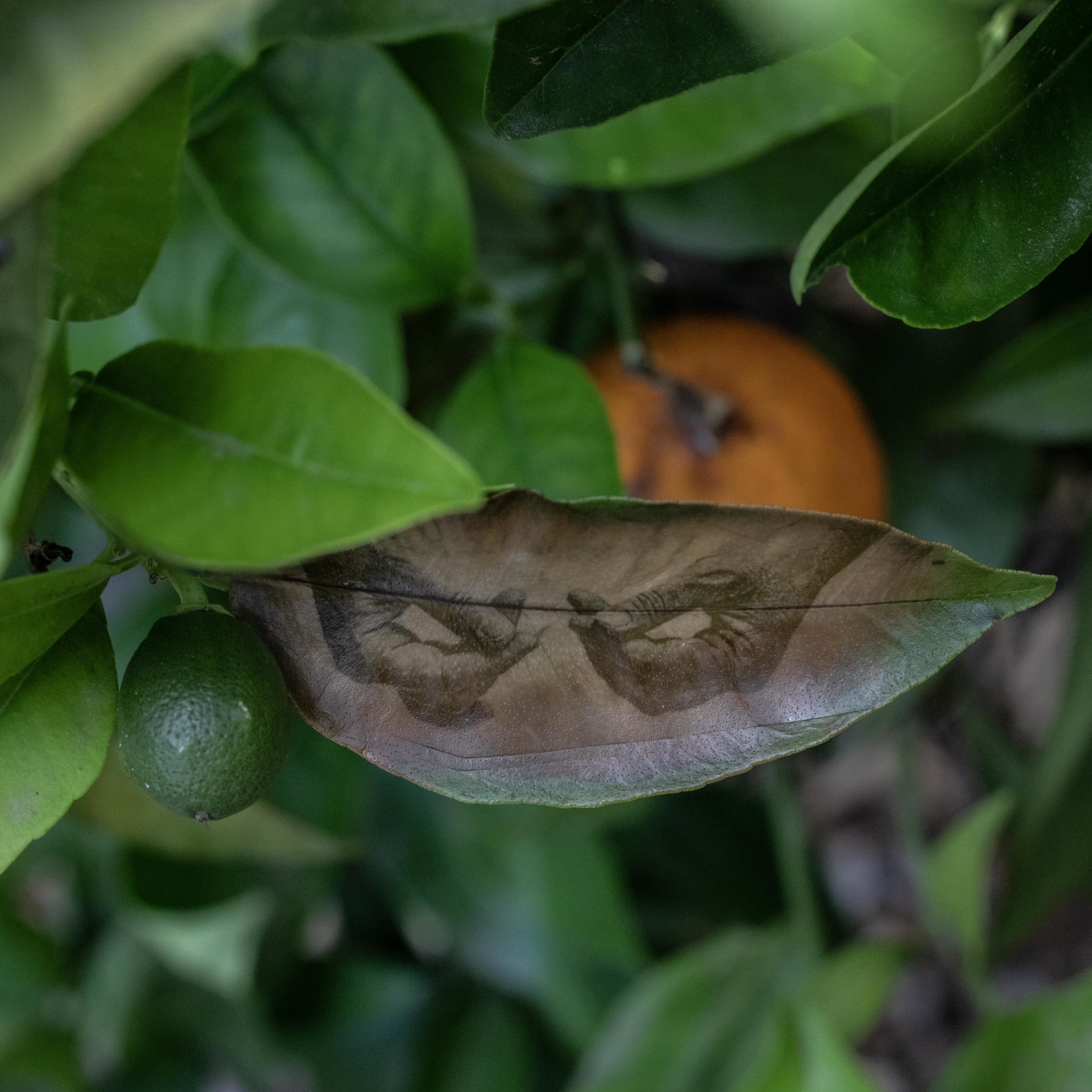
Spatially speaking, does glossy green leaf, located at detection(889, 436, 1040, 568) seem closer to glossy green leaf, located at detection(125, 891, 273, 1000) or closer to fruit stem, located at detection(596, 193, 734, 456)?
fruit stem, located at detection(596, 193, 734, 456)

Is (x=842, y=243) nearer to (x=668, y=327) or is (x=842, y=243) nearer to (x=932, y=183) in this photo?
(x=932, y=183)

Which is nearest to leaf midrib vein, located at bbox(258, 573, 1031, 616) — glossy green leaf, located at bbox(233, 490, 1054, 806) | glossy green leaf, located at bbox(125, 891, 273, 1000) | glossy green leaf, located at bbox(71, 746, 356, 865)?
glossy green leaf, located at bbox(233, 490, 1054, 806)

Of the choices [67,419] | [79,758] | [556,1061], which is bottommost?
[556,1061]

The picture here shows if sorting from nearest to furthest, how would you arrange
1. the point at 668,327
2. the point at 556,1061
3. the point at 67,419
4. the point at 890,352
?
the point at 67,419 → the point at 668,327 → the point at 890,352 → the point at 556,1061

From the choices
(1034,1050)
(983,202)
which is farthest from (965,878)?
(983,202)

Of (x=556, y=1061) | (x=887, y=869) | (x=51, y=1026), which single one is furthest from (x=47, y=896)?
(x=887, y=869)
